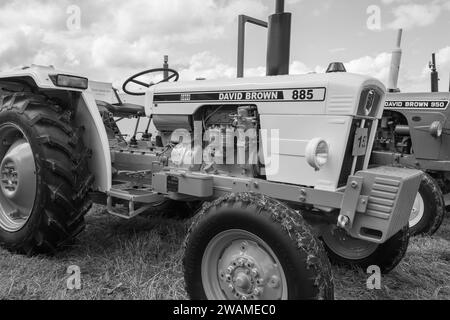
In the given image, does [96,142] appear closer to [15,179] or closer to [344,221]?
[15,179]

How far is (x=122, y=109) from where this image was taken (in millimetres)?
4445

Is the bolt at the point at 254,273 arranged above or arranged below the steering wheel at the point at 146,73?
below

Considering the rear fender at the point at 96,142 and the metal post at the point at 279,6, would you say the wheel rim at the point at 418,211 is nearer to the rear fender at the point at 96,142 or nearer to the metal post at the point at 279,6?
the metal post at the point at 279,6

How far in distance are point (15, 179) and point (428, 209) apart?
161 inches

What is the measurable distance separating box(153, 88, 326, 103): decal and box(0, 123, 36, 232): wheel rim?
1220 millimetres

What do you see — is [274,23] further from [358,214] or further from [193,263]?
[193,263]

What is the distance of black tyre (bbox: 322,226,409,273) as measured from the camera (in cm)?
294

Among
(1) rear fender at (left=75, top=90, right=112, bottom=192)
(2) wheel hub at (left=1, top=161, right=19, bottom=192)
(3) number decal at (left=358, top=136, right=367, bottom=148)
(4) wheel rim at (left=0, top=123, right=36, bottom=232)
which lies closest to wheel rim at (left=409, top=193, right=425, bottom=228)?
(3) number decal at (left=358, top=136, right=367, bottom=148)

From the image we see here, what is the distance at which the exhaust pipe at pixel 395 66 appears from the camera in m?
5.74

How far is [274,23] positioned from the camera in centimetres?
277

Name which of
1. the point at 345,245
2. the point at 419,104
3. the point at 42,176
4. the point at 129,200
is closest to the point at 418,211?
the point at 419,104

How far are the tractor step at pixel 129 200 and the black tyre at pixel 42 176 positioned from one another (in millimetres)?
197

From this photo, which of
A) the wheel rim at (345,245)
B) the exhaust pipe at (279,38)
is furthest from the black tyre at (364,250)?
the exhaust pipe at (279,38)

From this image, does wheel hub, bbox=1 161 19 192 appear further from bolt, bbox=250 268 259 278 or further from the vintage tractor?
the vintage tractor
